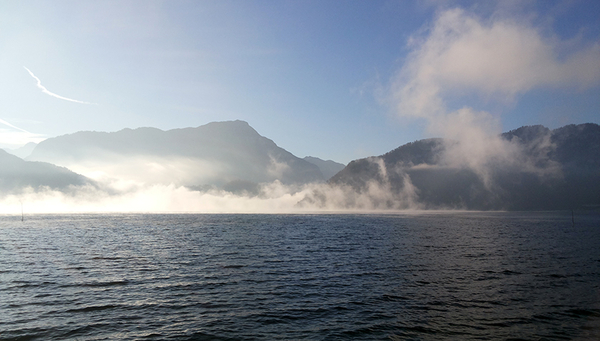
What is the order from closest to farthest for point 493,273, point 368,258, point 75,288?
point 75,288 → point 493,273 → point 368,258

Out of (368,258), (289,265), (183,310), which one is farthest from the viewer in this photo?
(368,258)

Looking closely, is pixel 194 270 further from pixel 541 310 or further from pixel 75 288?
pixel 541 310

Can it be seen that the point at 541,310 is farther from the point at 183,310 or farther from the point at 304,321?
the point at 183,310

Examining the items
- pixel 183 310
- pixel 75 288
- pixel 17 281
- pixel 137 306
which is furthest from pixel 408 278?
pixel 17 281

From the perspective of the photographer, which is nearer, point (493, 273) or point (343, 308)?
point (343, 308)

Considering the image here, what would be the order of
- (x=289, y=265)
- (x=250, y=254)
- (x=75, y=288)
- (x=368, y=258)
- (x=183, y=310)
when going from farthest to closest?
(x=250, y=254), (x=368, y=258), (x=289, y=265), (x=75, y=288), (x=183, y=310)

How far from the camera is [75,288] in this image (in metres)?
31.9

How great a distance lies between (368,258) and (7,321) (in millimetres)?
41454

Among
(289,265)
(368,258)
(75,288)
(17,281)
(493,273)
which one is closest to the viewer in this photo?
(75,288)

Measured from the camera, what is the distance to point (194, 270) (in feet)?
136

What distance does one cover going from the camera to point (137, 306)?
2631 cm

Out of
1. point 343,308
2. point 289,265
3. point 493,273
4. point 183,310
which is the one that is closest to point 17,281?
point 183,310

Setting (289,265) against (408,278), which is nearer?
Result: (408,278)

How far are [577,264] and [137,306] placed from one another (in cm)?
5330
